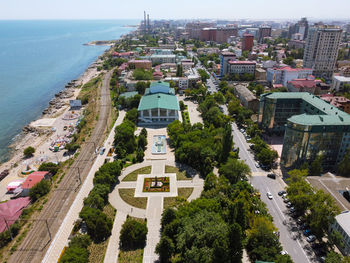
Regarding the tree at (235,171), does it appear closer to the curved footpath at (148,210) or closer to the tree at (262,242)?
the curved footpath at (148,210)

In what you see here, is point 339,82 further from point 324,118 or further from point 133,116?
point 133,116

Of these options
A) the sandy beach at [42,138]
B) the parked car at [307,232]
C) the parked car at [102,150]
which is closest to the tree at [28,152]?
the sandy beach at [42,138]

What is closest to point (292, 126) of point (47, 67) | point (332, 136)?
point (332, 136)

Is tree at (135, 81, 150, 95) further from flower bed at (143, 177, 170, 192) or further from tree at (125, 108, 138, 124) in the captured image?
flower bed at (143, 177, 170, 192)

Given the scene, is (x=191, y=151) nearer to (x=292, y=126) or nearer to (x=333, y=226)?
(x=292, y=126)

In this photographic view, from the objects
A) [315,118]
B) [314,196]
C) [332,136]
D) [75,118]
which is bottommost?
[75,118]

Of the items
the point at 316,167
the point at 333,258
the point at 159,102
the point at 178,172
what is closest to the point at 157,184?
the point at 178,172

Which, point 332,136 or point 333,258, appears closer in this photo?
point 333,258
